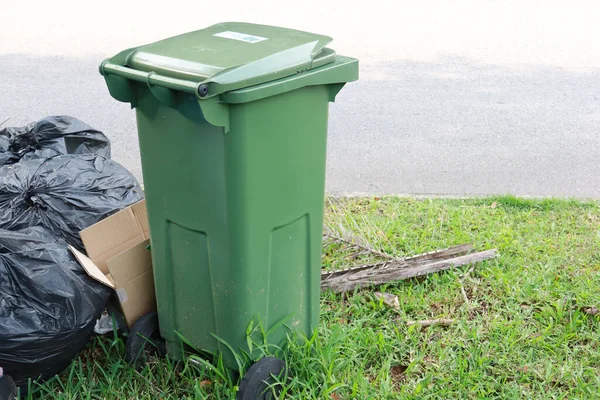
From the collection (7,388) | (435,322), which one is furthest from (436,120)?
(7,388)

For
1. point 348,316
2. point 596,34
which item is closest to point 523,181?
point 348,316

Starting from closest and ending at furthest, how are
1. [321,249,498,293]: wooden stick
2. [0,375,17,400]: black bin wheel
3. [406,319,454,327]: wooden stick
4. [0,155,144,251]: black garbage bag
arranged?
[0,375,17,400]: black bin wheel < [0,155,144,251]: black garbage bag < [406,319,454,327]: wooden stick < [321,249,498,293]: wooden stick

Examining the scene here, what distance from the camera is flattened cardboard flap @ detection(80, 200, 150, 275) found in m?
2.89

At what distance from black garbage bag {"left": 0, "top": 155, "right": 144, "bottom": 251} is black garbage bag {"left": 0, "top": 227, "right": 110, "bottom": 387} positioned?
248mm

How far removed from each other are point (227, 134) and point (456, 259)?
171cm

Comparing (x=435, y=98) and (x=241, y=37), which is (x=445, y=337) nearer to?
(x=241, y=37)

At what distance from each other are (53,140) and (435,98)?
11.5 ft

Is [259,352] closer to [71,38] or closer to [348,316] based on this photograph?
[348,316]

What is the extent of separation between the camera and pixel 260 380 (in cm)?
257

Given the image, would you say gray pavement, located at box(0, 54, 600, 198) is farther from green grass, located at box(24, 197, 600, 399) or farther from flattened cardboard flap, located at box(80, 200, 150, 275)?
flattened cardboard flap, located at box(80, 200, 150, 275)

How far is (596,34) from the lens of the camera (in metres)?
7.78

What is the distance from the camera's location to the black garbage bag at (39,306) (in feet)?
8.34

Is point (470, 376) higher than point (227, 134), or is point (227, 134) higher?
point (227, 134)

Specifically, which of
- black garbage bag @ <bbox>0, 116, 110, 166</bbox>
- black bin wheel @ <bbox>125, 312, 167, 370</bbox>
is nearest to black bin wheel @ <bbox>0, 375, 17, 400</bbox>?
black bin wheel @ <bbox>125, 312, 167, 370</bbox>
